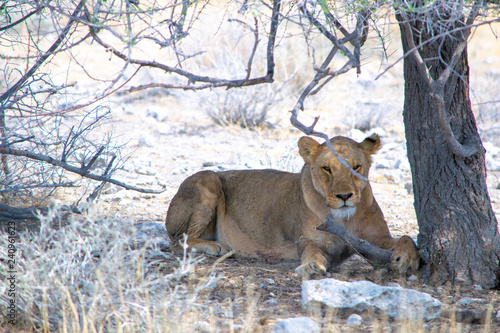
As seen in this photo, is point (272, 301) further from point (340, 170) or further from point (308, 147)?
point (308, 147)

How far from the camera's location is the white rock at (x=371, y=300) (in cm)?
342

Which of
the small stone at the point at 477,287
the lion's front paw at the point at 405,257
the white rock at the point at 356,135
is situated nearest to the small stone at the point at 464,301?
the small stone at the point at 477,287

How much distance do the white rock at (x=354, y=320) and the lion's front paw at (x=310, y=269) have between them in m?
1.03

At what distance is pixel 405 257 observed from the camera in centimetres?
429

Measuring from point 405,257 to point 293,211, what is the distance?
1326mm

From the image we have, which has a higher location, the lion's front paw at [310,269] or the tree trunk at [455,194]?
the tree trunk at [455,194]

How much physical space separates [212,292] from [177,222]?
1766 millimetres

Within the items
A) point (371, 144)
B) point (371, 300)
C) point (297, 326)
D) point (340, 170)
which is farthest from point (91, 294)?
point (371, 144)

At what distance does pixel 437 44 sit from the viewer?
4070 mm

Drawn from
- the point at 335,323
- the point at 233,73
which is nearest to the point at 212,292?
the point at 335,323

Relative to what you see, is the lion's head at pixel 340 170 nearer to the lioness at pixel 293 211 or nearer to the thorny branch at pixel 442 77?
the lioness at pixel 293 211

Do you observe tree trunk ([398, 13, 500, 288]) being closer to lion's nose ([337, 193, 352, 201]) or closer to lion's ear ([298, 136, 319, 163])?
lion's nose ([337, 193, 352, 201])

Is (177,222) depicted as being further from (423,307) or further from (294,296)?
(423,307)

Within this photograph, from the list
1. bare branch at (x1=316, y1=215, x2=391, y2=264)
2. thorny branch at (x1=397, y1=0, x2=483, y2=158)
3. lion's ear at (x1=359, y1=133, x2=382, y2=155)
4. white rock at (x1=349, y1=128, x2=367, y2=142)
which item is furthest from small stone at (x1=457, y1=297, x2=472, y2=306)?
white rock at (x1=349, y1=128, x2=367, y2=142)
